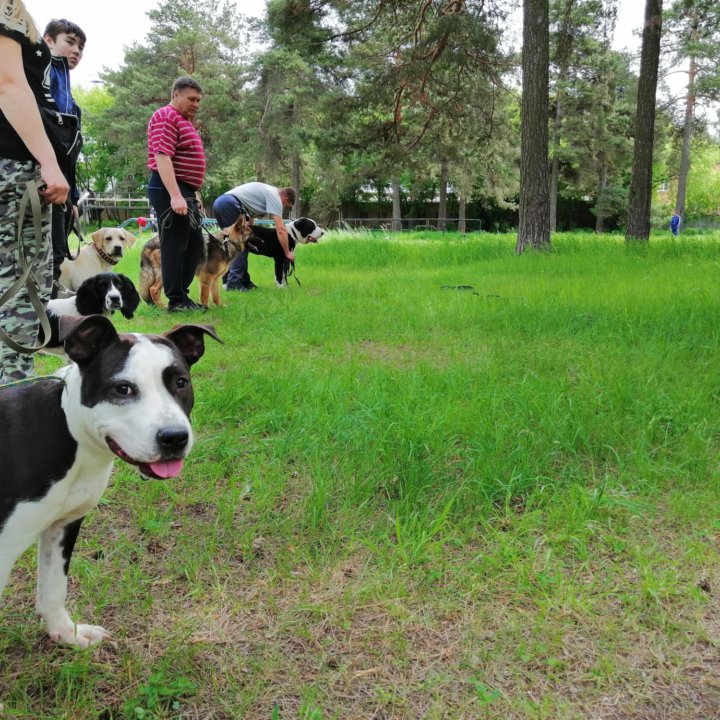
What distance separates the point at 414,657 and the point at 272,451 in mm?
1497

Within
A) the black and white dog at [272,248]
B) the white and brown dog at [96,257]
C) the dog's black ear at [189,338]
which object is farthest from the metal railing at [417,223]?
the dog's black ear at [189,338]

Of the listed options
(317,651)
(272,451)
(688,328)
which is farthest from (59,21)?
(688,328)

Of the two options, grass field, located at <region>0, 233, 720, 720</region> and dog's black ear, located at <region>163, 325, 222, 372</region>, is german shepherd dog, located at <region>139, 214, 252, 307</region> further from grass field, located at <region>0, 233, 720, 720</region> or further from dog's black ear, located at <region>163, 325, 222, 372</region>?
dog's black ear, located at <region>163, 325, 222, 372</region>

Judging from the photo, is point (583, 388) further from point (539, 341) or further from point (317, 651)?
point (317, 651)

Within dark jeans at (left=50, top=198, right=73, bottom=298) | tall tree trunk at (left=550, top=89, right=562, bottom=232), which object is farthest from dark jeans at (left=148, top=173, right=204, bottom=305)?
tall tree trunk at (left=550, top=89, right=562, bottom=232)

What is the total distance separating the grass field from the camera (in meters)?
1.69

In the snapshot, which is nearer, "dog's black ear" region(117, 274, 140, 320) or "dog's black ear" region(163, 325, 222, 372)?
"dog's black ear" region(163, 325, 222, 372)

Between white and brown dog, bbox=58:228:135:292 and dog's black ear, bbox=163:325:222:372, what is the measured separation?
15.8 feet

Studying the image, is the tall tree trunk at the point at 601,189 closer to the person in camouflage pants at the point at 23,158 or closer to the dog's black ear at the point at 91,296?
the dog's black ear at the point at 91,296

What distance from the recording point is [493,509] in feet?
8.45

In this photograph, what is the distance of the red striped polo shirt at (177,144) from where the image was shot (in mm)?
5629

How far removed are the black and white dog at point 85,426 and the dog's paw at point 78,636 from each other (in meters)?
0.33

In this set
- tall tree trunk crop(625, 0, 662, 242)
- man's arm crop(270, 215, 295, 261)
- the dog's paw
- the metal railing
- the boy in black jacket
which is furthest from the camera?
the metal railing

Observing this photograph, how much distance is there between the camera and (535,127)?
9.89m
